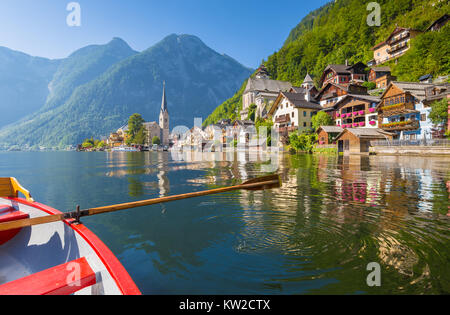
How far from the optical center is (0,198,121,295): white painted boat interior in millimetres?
3787

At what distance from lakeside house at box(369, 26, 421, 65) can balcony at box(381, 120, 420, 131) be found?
39158 mm

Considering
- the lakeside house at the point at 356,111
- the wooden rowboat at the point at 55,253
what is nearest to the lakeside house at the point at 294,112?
the lakeside house at the point at 356,111

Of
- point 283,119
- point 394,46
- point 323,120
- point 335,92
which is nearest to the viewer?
point 323,120

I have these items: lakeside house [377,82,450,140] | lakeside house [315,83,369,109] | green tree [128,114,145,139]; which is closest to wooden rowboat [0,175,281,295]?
lakeside house [377,82,450,140]

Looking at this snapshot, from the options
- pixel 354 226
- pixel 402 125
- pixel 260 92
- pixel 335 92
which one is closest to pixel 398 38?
pixel 335 92

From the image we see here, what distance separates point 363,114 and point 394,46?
130 feet

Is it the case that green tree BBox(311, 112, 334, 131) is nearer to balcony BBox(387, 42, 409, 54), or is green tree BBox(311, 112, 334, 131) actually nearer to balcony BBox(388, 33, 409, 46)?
balcony BBox(387, 42, 409, 54)

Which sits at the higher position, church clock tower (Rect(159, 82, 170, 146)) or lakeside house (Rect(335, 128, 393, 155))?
church clock tower (Rect(159, 82, 170, 146))

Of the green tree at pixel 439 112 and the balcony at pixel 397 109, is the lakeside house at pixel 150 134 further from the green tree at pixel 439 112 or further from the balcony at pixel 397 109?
the green tree at pixel 439 112

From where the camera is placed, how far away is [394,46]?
66625mm

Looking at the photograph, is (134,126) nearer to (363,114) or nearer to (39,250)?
(363,114)

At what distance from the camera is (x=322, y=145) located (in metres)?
45.0
